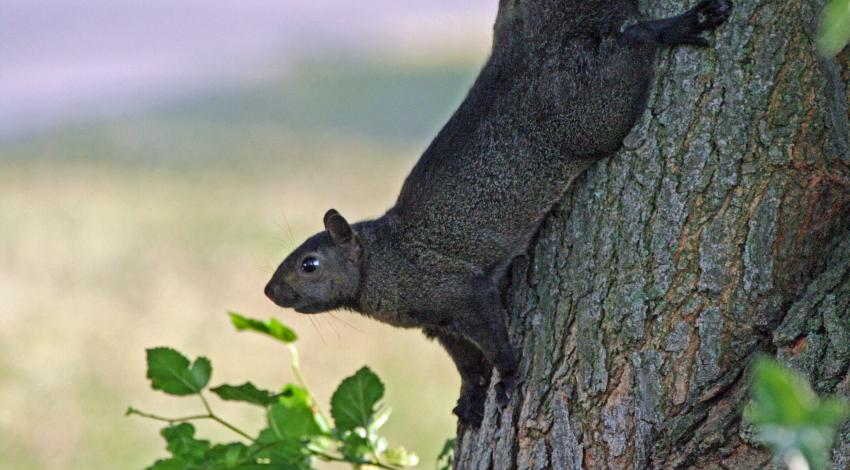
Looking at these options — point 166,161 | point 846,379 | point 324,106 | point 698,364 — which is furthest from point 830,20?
point 324,106

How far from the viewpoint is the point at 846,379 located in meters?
1.99

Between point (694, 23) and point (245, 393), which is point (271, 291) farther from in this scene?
point (694, 23)

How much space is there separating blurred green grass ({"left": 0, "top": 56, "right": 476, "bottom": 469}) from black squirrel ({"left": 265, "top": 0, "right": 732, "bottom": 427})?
445 millimetres

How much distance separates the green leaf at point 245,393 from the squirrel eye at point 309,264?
2.36ft

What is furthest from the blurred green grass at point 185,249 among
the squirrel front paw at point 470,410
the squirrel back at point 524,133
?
the squirrel front paw at point 470,410


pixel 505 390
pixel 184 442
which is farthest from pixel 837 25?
pixel 184 442

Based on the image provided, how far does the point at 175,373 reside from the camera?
2.64 meters

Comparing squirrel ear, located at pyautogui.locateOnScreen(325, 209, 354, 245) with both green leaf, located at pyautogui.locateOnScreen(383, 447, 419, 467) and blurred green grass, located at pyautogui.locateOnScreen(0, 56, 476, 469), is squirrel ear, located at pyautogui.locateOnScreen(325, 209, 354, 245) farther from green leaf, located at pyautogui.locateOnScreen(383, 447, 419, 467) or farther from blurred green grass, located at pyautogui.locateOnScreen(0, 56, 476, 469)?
green leaf, located at pyautogui.locateOnScreen(383, 447, 419, 467)

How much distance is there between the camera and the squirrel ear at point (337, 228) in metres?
3.33

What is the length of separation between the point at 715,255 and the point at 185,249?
6.65 meters

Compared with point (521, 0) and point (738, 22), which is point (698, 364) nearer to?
point (738, 22)

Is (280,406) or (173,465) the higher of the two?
(280,406)

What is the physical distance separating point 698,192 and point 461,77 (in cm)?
1066

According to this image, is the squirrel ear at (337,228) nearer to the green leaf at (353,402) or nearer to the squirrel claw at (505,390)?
the green leaf at (353,402)
